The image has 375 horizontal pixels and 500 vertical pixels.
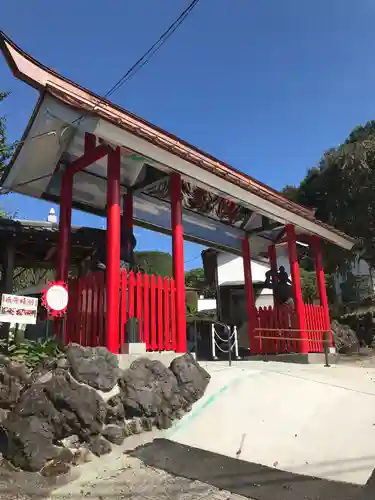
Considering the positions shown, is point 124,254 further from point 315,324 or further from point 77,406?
point 315,324

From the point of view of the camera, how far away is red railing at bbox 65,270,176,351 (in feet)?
21.7

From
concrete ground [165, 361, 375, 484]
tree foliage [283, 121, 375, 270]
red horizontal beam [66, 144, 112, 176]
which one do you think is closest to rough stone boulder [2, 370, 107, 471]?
concrete ground [165, 361, 375, 484]

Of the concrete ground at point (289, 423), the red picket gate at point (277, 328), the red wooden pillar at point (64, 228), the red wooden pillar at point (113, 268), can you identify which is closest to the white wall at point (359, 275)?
the red picket gate at point (277, 328)

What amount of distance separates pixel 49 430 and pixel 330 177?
21.2 meters

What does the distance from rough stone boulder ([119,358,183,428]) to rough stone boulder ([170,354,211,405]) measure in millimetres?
136

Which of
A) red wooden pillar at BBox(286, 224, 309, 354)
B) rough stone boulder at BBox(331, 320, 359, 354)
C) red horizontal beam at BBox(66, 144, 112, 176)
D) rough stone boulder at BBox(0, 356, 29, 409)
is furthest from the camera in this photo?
rough stone boulder at BBox(331, 320, 359, 354)

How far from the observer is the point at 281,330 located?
1127cm

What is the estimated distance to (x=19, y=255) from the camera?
1127cm

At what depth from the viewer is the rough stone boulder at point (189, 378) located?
6029 millimetres

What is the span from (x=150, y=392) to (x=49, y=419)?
1.35m

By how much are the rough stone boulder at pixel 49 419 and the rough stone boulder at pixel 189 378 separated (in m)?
1.45

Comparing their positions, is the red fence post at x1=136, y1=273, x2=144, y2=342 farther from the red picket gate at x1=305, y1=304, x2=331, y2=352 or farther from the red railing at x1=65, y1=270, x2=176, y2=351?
the red picket gate at x1=305, y1=304, x2=331, y2=352

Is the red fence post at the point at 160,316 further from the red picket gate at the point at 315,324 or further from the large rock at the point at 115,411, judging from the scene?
the red picket gate at the point at 315,324

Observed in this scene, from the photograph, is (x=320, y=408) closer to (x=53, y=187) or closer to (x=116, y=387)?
(x=116, y=387)
